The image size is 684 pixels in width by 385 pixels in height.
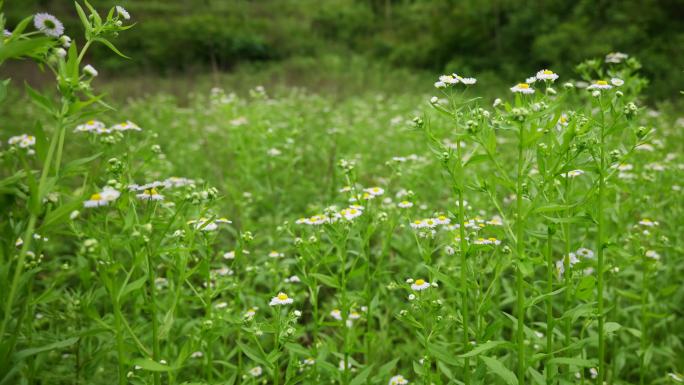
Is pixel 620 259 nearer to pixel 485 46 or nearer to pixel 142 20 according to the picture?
pixel 485 46

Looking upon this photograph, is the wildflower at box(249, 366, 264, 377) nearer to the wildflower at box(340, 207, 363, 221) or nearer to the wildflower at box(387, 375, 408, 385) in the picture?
the wildflower at box(387, 375, 408, 385)

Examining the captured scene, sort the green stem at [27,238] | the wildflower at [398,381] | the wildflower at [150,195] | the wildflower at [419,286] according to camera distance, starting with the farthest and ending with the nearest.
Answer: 1. the wildflower at [398,381]
2. the wildflower at [419,286]
3. the wildflower at [150,195]
4. the green stem at [27,238]

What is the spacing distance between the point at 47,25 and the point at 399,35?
18.6m

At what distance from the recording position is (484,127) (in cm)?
179

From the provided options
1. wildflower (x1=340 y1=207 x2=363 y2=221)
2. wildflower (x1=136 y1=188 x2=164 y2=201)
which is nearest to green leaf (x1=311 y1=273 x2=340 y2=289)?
wildflower (x1=340 y1=207 x2=363 y2=221)

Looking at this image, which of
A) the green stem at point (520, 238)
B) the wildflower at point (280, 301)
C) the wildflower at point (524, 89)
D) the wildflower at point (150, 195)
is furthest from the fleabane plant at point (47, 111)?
the wildflower at point (524, 89)

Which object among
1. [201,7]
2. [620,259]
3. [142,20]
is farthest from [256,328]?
[201,7]

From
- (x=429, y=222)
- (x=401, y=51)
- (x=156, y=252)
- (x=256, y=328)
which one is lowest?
(x=401, y=51)

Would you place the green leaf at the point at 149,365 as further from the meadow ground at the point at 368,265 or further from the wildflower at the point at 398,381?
the wildflower at the point at 398,381

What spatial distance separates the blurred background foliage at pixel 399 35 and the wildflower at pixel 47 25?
40.1 feet

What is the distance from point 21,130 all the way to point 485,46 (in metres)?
13.2

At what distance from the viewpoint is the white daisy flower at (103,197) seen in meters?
1.54

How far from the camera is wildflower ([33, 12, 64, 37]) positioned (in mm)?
1678

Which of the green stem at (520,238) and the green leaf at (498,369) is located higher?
the green stem at (520,238)
